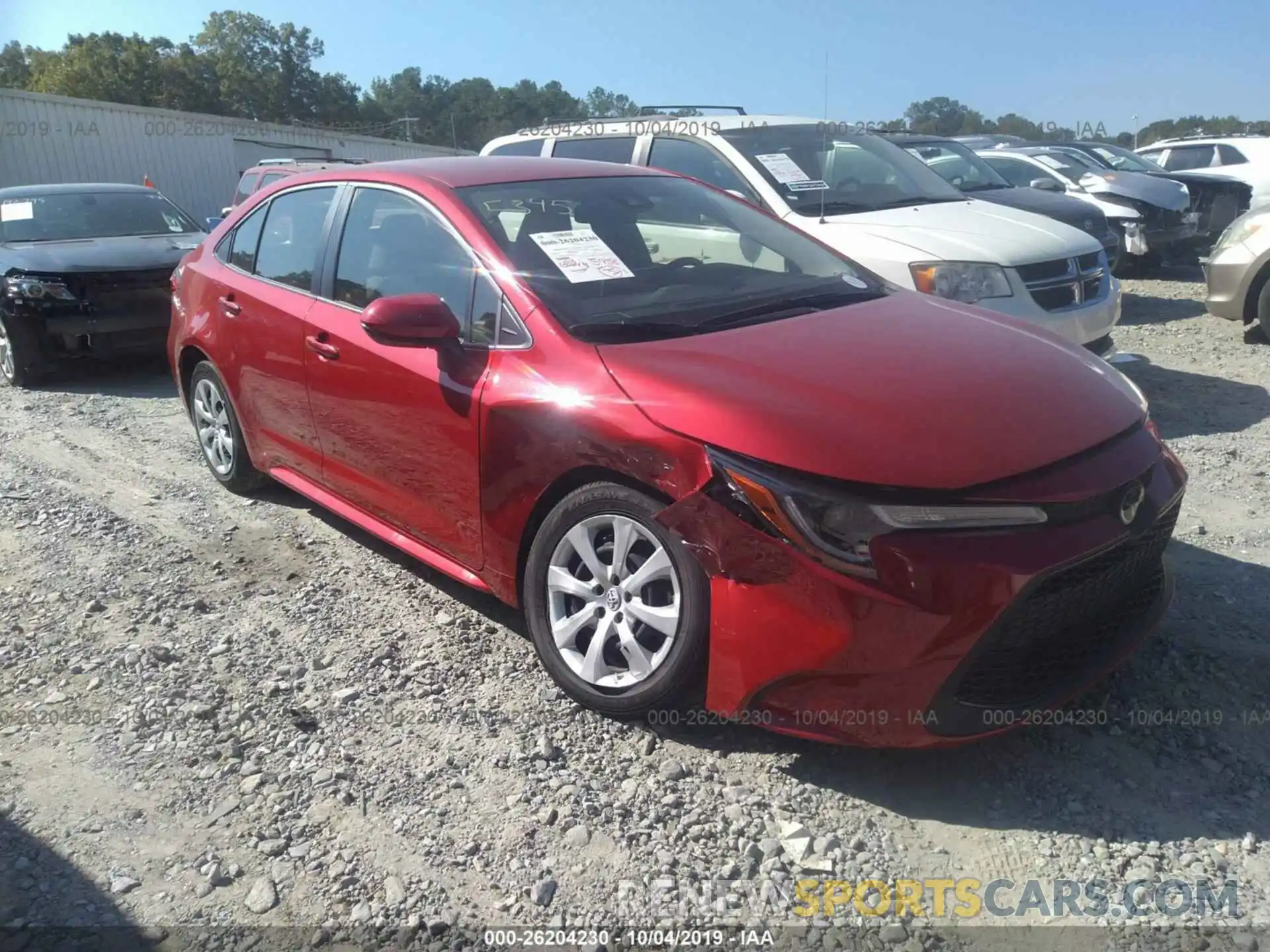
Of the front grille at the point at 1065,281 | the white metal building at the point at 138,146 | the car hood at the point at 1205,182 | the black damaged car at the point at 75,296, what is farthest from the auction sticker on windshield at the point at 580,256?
the white metal building at the point at 138,146

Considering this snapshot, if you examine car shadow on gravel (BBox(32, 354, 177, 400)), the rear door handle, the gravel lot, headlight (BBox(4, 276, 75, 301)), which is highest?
the rear door handle

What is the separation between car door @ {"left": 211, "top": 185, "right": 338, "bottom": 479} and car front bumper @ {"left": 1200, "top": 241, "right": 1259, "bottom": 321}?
6.73 m

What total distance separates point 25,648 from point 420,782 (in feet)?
5.98

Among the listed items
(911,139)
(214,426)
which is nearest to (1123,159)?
(911,139)

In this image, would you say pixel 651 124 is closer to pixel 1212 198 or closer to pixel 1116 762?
pixel 1116 762

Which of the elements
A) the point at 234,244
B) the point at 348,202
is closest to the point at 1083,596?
the point at 348,202

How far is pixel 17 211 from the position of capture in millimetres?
8484

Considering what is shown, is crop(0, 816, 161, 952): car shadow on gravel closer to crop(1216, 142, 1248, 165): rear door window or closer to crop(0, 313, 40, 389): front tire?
crop(0, 313, 40, 389): front tire

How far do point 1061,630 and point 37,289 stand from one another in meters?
7.43

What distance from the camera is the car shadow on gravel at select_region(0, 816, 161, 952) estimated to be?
7.58ft

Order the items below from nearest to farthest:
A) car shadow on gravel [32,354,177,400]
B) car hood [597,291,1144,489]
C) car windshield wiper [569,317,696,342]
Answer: car hood [597,291,1144,489], car windshield wiper [569,317,696,342], car shadow on gravel [32,354,177,400]

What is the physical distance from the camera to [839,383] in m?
2.81

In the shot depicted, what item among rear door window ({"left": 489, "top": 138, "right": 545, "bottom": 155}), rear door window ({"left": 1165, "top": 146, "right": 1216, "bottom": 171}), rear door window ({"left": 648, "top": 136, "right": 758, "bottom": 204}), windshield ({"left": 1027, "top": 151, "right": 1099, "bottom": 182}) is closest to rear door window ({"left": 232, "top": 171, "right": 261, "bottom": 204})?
rear door window ({"left": 489, "top": 138, "right": 545, "bottom": 155})

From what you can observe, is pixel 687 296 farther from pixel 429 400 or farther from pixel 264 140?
pixel 264 140
